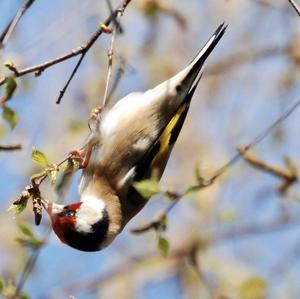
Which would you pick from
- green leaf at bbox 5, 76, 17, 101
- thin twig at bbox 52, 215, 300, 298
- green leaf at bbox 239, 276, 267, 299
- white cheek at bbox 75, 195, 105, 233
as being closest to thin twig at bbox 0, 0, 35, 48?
green leaf at bbox 5, 76, 17, 101

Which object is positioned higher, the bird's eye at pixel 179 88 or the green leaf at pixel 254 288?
the bird's eye at pixel 179 88

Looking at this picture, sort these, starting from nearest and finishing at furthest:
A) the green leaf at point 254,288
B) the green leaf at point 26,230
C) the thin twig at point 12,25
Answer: the thin twig at point 12,25, the green leaf at point 26,230, the green leaf at point 254,288

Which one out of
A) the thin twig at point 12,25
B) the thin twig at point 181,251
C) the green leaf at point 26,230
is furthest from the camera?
the thin twig at point 181,251

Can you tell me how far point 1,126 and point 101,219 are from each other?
0.76 m

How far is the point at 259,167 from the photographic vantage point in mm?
3047

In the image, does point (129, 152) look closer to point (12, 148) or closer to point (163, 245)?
point (163, 245)

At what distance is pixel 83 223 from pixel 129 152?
1.32 feet

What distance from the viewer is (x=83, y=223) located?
11.0 feet

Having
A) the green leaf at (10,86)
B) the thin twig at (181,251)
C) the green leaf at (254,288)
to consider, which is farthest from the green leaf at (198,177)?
the thin twig at (181,251)

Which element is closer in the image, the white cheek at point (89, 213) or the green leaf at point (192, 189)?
the green leaf at point (192, 189)

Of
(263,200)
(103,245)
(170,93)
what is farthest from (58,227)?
(263,200)

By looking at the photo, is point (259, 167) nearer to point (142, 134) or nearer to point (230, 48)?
point (142, 134)

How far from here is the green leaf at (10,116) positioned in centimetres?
245

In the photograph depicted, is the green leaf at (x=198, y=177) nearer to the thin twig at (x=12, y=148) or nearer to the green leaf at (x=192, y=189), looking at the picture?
the green leaf at (x=192, y=189)
